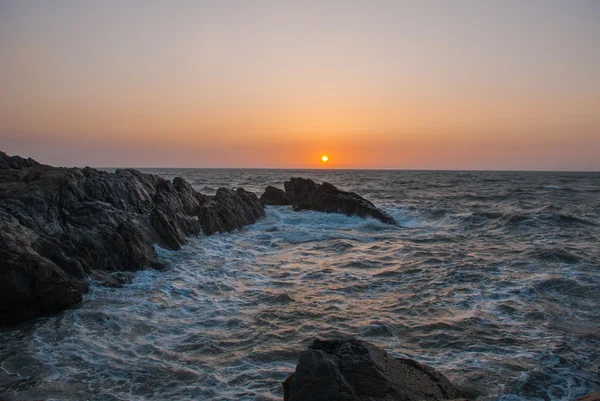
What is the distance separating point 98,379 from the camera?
6.81 m

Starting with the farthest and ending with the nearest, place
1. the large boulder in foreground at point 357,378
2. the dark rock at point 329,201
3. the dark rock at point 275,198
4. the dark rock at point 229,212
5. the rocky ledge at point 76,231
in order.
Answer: the dark rock at point 275,198
the dark rock at point 329,201
the dark rock at point 229,212
the rocky ledge at point 76,231
the large boulder in foreground at point 357,378

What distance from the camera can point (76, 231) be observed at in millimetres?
13164

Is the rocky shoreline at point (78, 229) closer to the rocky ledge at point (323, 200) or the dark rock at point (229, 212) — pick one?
the dark rock at point (229, 212)

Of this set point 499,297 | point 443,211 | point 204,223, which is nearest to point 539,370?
point 499,297

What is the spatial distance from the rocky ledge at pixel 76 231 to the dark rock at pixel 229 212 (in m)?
0.08

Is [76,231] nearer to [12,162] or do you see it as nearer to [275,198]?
[12,162]

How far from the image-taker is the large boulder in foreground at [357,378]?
5.37m

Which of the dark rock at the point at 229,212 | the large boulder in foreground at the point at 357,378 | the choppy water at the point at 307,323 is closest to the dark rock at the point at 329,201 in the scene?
the dark rock at the point at 229,212

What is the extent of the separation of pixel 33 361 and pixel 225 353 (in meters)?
3.20

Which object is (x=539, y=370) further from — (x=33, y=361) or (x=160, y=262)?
(x=160, y=262)

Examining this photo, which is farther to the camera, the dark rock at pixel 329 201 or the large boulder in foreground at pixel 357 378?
the dark rock at pixel 329 201

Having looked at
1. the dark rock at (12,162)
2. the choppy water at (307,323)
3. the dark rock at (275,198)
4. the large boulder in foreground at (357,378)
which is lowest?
the choppy water at (307,323)

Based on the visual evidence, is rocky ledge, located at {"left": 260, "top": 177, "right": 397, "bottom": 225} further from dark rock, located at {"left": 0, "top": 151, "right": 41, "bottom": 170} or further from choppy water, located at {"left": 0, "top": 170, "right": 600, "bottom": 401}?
dark rock, located at {"left": 0, "top": 151, "right": 41, "bottom": 170}

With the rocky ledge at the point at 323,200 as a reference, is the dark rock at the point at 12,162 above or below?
above
